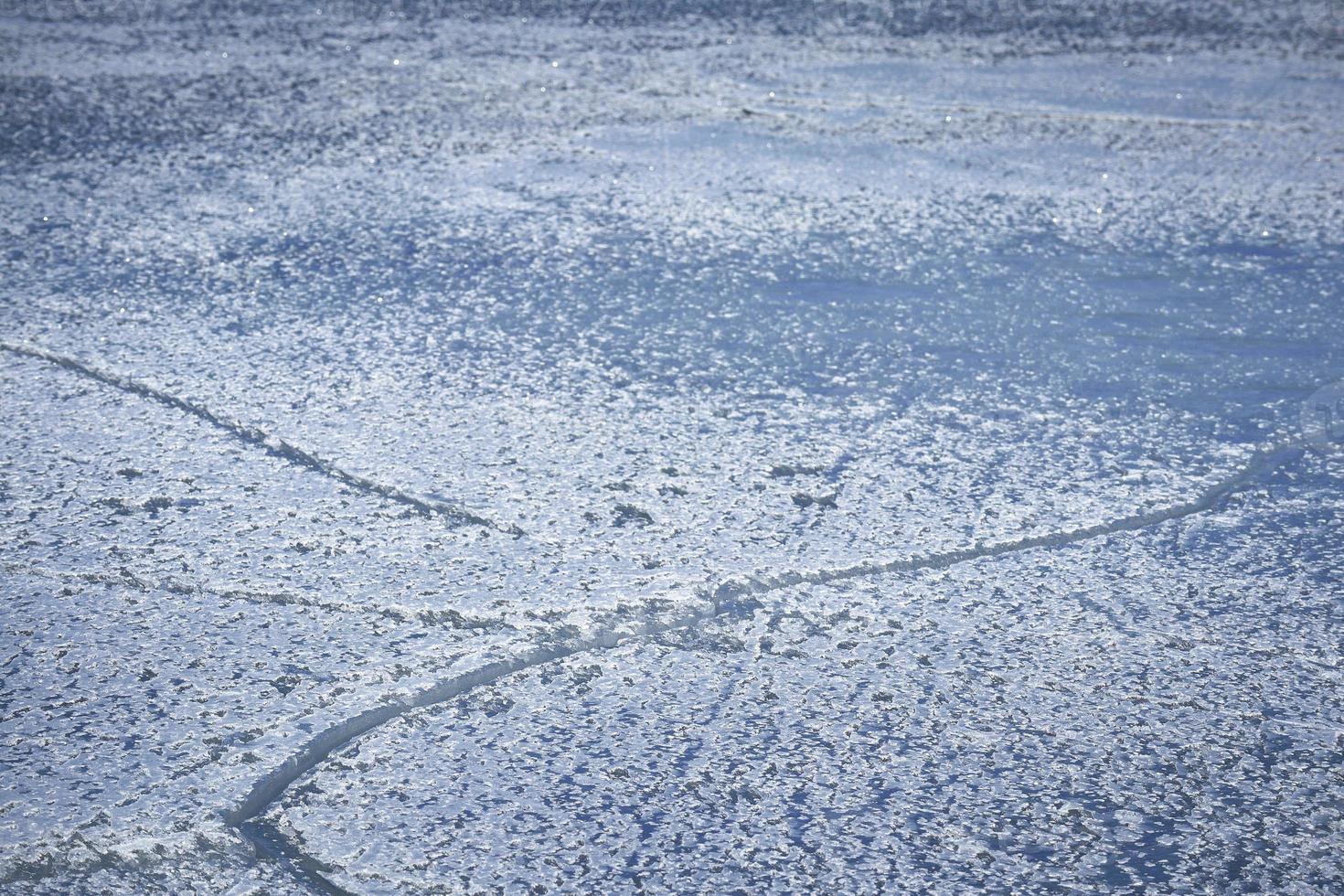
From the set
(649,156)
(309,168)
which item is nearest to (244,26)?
(309,168)

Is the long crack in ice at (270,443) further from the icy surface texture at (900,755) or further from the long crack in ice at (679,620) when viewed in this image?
the icy surface texture at (900,755)

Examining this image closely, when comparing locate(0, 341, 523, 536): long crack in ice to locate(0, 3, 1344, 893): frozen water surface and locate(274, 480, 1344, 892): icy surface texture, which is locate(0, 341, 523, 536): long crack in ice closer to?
locate(0, 3, 1344, 893): frozen water surface

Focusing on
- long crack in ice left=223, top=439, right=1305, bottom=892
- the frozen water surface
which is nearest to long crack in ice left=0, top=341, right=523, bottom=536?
the frozen water surface

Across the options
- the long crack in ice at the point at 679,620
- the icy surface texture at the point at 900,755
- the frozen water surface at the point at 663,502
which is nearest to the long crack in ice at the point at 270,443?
the frozen water surface at the point at 663,502

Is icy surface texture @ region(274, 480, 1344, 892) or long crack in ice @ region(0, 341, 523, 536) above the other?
long crack in ice @ region(0, 341, 523, 536)

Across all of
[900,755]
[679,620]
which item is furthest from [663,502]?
[900,755]

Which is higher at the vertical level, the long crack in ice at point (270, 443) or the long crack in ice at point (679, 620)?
the long crack in ice at point (270, 443)

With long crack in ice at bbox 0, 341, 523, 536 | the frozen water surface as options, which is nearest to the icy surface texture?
the frozen water surface

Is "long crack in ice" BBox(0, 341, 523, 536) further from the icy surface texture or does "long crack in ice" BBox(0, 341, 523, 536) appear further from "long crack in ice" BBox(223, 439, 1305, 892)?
the icy surface texture

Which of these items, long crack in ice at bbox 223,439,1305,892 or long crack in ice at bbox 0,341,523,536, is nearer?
long crack in ice at bbox 223,439,1305,892
